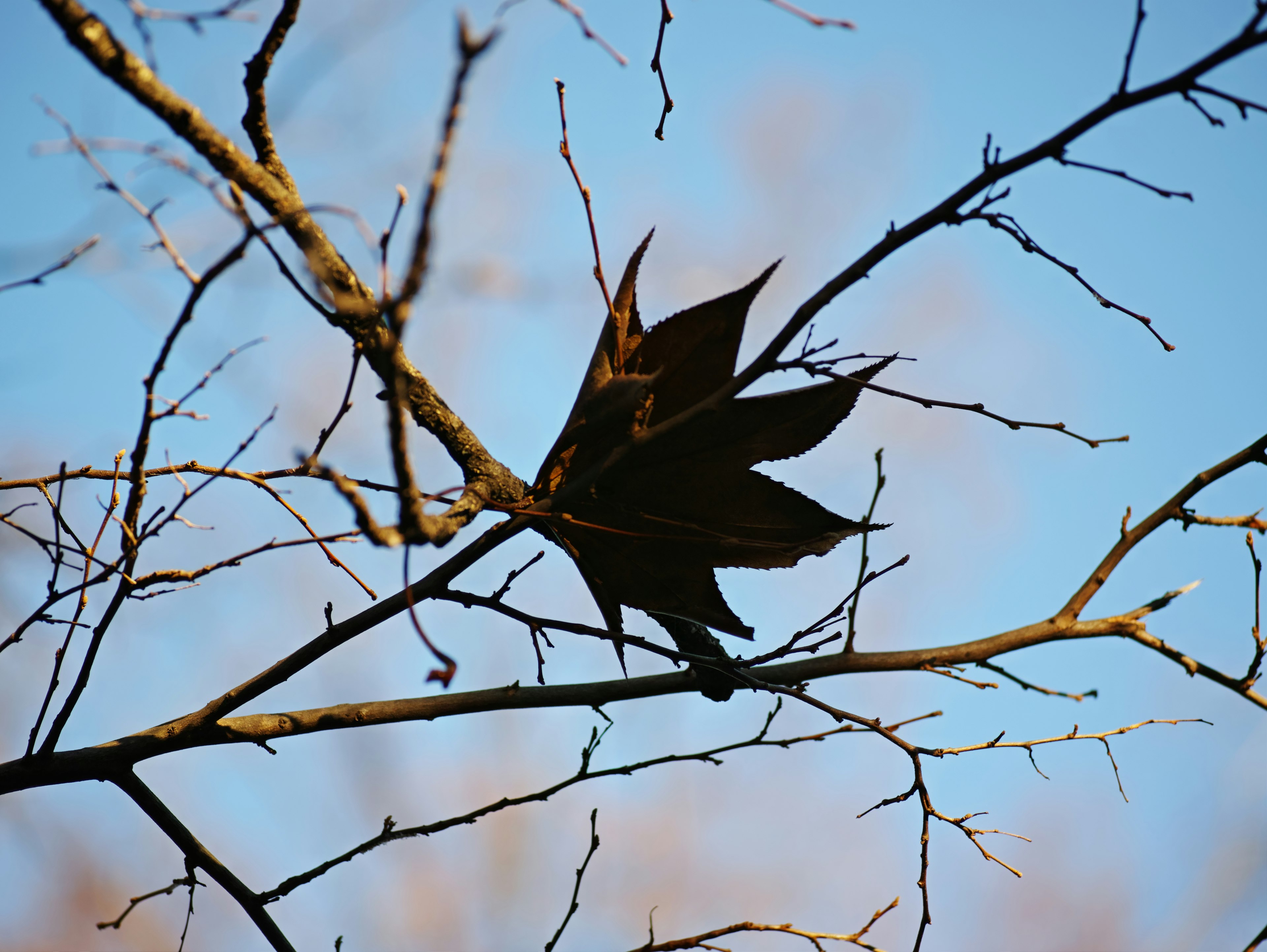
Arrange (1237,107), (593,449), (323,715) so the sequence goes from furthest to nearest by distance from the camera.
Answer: (323,715) < (593,449) < (1237,107)


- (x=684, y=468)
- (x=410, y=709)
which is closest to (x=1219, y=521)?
(x=684, y=468)

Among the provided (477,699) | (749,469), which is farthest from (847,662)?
(477,699)

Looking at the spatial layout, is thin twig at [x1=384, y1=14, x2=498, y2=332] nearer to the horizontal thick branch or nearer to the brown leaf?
the brown leaf

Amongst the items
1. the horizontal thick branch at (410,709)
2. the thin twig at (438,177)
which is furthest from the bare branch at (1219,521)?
the thin twig at (438,177)

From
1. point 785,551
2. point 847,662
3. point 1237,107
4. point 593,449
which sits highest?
point 593,449

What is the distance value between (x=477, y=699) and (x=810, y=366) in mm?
930

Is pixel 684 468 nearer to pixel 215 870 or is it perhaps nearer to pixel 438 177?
pixel 438 177

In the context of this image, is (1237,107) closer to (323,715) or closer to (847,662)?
(847,662)

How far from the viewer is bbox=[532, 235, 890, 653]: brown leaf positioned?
60.4 inches

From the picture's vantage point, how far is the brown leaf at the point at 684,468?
1.54 m

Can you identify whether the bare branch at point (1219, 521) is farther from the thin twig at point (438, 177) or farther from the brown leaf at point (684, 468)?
the thin twig at point (438, 177)

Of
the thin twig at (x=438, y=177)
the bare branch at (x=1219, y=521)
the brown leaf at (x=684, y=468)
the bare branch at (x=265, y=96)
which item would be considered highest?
the bare branch at (x=265, y=96)

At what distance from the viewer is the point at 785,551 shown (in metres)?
1.67

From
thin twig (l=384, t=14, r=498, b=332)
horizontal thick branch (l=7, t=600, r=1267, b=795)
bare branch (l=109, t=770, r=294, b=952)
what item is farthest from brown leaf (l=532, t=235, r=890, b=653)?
bare branch (l=109, t=770, r=294, b=952)
